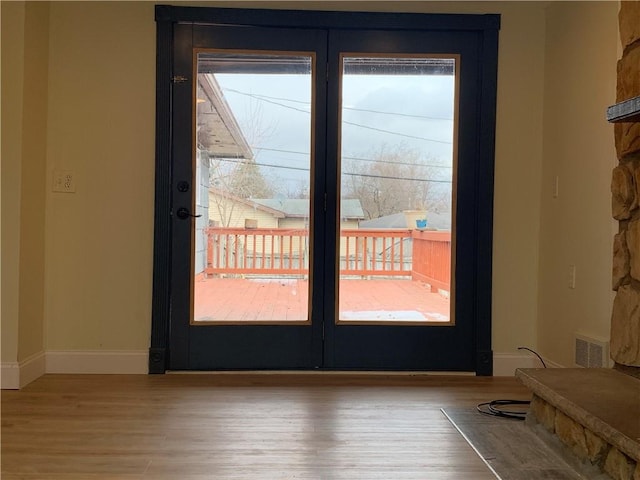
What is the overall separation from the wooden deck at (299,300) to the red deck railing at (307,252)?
0.06 meters

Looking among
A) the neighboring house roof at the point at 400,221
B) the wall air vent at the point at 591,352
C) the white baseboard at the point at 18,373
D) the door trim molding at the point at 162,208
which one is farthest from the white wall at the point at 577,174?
the white baseboard at the point at 18,373

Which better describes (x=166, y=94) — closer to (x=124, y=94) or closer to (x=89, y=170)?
(x=124, y=94)

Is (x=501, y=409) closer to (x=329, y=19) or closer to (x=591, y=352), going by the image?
(x=591, y=352)

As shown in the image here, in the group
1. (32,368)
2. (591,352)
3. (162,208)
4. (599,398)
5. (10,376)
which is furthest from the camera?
(162,208)

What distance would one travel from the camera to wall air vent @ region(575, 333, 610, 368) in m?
2.46

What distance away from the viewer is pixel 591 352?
101 inches

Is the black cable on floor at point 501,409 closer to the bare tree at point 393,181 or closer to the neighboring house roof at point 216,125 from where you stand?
the bare tree at point 393,181

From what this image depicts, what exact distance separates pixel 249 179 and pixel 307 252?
1.77ft

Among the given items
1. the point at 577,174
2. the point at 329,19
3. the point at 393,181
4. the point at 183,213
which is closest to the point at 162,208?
the point at 183,213

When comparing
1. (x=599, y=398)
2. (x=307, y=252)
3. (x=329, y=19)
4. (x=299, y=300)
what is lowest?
(x=599, y=398)

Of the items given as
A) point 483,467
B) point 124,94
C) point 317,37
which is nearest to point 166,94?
point 124,94

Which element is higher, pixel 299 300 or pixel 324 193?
pixel 324 193

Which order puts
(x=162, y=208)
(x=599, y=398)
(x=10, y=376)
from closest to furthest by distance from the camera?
(x=599, y=398), (x=10, y=376), (x=162, y=208)

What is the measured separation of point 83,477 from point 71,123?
202 cm
